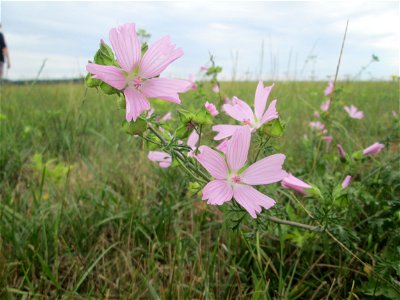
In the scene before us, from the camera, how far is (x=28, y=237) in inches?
60.3

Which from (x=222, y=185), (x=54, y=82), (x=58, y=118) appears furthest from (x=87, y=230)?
(x=54, y=82)

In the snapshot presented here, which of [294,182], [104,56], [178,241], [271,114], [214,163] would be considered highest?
[104,56]

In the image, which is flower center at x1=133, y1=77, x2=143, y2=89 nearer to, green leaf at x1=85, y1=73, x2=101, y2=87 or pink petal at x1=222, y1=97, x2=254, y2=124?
green leaf at x1=85, y1=73, x2=101, y2=87

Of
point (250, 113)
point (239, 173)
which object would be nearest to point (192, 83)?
point (250, 113)

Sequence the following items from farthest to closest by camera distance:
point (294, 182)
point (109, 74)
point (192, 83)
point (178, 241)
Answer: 1. point (192, 83)
2. point (178, 241)
3. point (294, 182)
4. point (109, 74)

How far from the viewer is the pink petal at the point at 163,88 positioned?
813 millimetres

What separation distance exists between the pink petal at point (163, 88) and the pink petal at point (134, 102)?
0.06 feet

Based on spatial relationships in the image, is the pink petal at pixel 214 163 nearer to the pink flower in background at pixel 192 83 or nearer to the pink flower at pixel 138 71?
the pink flower at pixel 138 71

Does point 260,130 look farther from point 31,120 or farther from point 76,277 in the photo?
point 31,120

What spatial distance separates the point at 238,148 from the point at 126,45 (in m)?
0.33

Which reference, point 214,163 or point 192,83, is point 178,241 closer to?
point 214,163

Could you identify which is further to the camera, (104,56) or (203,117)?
(203,117)

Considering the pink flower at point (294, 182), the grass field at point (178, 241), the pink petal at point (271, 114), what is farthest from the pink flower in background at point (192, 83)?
the pink petal at point (271, 114)

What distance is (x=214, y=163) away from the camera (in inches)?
34.2
